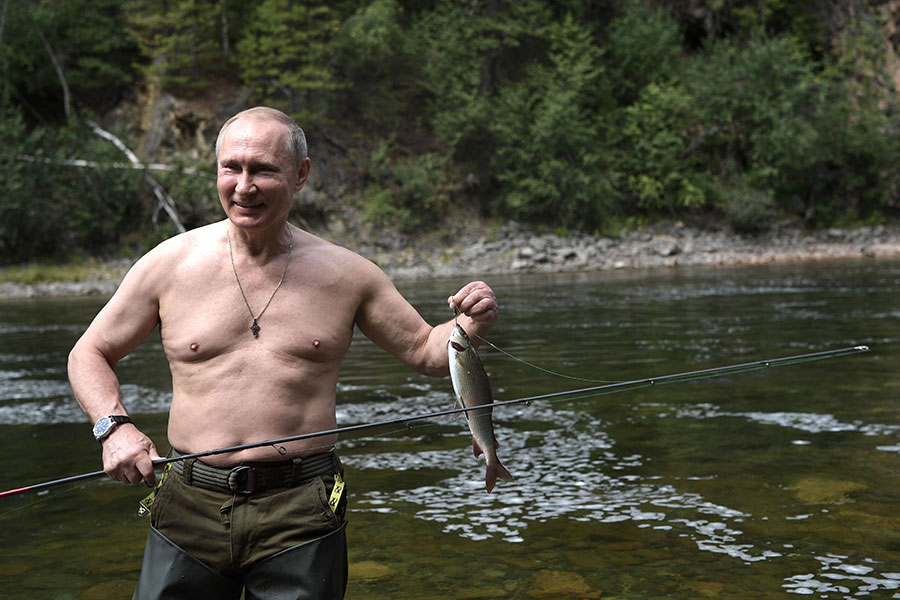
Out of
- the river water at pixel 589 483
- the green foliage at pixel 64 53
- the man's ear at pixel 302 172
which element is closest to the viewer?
the man's ear at pixel 302 172

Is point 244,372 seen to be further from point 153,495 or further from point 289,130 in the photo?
point 289,130

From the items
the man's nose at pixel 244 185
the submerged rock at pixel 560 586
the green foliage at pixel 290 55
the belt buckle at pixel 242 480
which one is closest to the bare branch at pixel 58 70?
the green foliage at pixel 290 55

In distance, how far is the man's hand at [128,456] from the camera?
3080mm

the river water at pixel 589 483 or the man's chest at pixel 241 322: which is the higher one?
the man's chest at pixel 241 322

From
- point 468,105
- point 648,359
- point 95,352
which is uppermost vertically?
point 468,105

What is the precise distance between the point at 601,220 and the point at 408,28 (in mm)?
12668

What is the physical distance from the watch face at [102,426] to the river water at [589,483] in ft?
4.71

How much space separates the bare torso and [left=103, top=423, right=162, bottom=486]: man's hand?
0.19m

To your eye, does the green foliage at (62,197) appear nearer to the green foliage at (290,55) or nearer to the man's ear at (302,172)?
the green foliage at (290,55)

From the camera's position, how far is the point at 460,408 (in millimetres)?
3646

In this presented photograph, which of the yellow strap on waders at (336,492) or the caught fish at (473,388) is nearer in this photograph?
the yellow strap on waders at (336,492)

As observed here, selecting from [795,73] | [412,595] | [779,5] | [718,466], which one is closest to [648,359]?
[718,466]

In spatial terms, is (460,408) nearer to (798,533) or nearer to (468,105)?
(798,533)

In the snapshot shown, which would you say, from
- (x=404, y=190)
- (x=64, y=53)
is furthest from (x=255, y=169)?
(x=64, y=53)
